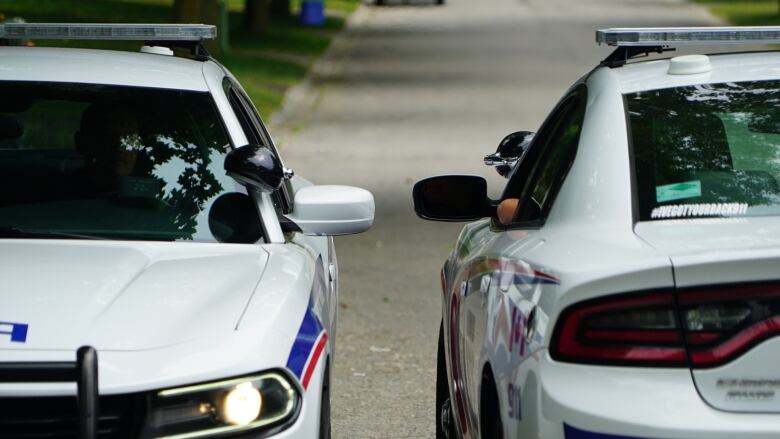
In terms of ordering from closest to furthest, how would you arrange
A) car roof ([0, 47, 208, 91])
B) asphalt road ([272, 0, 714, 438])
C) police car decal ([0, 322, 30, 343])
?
police car decal ([0, 322, 30, 343]), car roof ([0, 47, 208, 91]), asphalt road ([272, 0, 714, 438])

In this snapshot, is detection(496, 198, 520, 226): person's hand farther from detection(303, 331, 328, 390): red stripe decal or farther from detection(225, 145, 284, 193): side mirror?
detection(303, 331, 328, 390): red stripe decal

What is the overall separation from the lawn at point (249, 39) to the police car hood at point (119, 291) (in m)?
16.3

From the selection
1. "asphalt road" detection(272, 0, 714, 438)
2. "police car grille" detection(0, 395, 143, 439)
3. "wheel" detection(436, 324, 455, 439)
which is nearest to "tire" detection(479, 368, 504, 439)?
"police car grille" detection(0, 395, 143, 439)

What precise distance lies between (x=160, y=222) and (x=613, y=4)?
152 feet

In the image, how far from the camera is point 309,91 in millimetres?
25969

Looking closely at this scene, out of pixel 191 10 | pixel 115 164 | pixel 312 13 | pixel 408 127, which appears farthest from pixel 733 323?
pixel 312 13

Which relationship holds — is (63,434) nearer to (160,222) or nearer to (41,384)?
(41,384)

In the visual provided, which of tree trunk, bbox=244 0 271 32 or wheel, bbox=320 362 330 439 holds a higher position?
wheel, bbox=320 362 330 439

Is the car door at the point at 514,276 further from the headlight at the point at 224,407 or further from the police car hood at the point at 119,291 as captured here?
the police car hood at the point at 119,291

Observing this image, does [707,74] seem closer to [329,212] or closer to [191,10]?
[329,212]

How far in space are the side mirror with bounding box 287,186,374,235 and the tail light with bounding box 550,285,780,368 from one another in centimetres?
184

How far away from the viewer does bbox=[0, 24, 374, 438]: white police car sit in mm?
3992

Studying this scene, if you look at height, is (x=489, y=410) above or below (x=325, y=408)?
above

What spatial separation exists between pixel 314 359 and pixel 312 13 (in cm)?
3587
